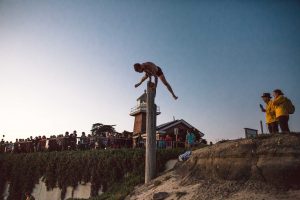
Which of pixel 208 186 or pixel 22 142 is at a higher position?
pixel 22 142

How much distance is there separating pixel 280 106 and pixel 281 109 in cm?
10

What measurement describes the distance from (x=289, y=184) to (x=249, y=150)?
1.57 metres

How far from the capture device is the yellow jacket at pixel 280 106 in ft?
27.8

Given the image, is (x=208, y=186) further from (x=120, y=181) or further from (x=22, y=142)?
(x=22, y=142)

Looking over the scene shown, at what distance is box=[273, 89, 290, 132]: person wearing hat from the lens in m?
8.50

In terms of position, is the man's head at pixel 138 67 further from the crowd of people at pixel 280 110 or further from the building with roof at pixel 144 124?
the building with roof at pixel 144 124

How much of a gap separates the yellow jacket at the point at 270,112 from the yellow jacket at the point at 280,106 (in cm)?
43

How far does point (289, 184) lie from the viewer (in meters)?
7.04

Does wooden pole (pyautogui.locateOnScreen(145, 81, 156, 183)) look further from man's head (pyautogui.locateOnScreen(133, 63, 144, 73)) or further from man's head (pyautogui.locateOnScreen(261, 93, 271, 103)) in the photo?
man's head (pyautogui.locateOnScreen(261, 93, 271, 103))

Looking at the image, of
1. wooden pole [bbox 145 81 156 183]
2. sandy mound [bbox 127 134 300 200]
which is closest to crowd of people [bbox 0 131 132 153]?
wooden pole [bbox 145 81 156 183]

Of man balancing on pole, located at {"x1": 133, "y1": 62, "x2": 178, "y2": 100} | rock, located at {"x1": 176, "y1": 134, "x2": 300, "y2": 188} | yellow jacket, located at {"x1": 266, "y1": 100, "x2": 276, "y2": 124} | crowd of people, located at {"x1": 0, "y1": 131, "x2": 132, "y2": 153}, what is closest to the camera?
rock, located at {"x1": 176, "y1": 134, "x2": 300, "y2": 188}

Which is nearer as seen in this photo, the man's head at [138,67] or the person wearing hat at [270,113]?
the person wearing hat at [270,113]

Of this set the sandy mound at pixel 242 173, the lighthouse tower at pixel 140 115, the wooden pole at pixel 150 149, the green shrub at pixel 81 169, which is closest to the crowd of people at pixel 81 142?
the green shrub at pixel 81 169

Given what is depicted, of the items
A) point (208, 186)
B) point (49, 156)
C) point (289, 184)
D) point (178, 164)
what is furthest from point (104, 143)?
point (289, 184)
